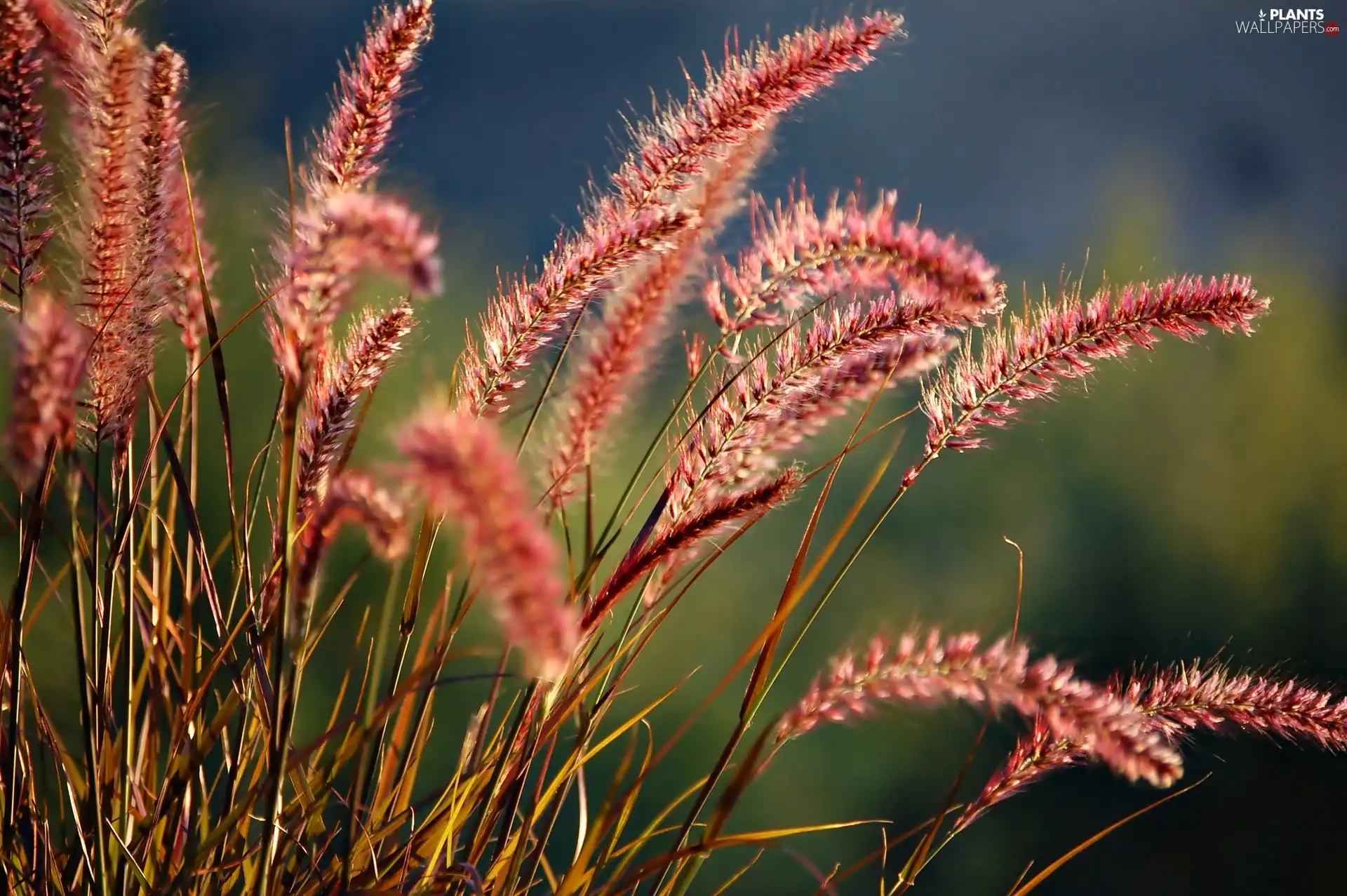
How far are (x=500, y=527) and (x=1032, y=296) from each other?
1241 millimetres

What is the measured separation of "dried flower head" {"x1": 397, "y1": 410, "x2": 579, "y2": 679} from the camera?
0.27 meters

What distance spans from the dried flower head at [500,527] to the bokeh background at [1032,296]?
1.00 meters

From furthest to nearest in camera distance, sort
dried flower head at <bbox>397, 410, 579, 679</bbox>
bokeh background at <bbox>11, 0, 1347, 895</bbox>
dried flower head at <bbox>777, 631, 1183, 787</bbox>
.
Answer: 1. bokeh background at <bbox>11, 0, 1347, 895</bbox>
2. dried flower head at <bbox>777, 631, 1183, 787</bbox>
3. dried flower head at <bbox>397, 410, 579, 679</bbox>

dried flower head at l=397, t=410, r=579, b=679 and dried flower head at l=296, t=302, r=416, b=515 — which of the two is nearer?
dried flower head at l=397, t=410, r=579, b=679

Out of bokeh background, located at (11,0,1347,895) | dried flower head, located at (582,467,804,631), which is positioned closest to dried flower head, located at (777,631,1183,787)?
dried flower head, located at (582,467,804,631)

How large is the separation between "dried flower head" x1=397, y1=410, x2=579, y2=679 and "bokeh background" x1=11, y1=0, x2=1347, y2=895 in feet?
3.27

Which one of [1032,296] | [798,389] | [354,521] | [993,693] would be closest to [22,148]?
[354,521]

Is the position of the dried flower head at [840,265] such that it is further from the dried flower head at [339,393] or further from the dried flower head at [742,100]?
the dried flower head at [339,393]

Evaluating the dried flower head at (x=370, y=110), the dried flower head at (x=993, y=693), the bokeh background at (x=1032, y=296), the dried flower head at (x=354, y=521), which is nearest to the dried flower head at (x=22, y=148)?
the dried flower head at (x=370, y=110)

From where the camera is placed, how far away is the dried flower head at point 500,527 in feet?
0.89

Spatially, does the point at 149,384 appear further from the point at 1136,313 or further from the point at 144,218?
the point at 1136,313

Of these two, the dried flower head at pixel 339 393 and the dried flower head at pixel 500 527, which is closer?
the dried flower head at pixel 500 527

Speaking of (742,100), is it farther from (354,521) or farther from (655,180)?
(354,521)

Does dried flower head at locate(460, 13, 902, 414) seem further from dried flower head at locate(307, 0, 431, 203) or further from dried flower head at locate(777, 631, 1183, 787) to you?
dried flower head at locate(777, 631, 1183, 787)
